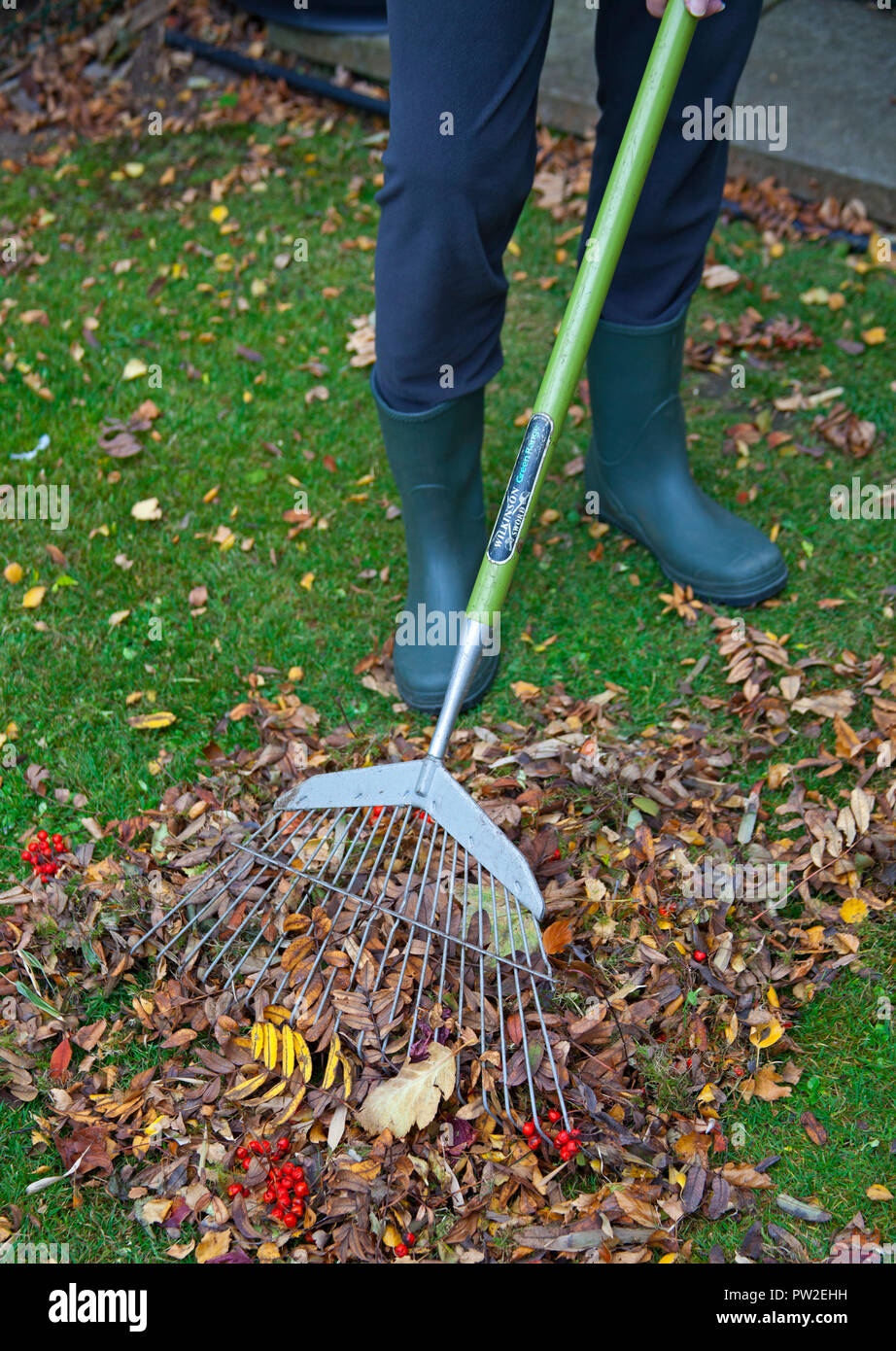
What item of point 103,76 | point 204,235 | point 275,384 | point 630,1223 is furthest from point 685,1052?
point 103,76

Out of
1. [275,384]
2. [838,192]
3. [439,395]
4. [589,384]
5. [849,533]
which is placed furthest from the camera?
[838,192]

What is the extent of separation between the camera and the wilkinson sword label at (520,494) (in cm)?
196

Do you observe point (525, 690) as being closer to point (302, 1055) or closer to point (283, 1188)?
point (302, 1055)

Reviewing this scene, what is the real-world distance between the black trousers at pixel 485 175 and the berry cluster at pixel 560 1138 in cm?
137

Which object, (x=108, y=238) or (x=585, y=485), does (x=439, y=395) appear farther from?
(x=108, y=238)

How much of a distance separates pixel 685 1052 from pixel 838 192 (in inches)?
127

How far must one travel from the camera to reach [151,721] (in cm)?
250

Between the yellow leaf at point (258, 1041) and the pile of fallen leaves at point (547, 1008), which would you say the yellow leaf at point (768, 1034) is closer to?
the pile of fallen leaves at point (547, 1008)

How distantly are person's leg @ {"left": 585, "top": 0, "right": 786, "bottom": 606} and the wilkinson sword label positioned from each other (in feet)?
2.14

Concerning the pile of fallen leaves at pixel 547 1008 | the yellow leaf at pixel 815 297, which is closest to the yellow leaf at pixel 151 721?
the pile of fallen leaves at pixel 547 1008

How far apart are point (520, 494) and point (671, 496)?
2.70 feet

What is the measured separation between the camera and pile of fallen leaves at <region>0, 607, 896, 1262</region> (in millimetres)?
1735

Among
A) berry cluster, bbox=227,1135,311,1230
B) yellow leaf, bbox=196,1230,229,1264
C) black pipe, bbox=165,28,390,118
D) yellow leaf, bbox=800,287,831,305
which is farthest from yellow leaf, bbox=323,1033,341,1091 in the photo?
black pipe, bbox=165,28,390,118

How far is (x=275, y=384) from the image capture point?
3443 mm
